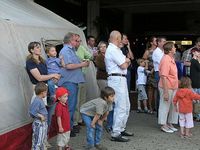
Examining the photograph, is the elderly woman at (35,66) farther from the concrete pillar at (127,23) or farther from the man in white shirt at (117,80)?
the concrete pillar at (127,23)

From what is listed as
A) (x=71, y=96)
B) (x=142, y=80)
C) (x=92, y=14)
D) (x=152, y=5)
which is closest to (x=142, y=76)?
(x=142, y=80)

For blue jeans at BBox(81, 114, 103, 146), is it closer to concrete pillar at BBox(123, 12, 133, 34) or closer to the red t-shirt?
the red t-shirt

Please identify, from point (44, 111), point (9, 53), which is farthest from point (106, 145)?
point (9, 53)

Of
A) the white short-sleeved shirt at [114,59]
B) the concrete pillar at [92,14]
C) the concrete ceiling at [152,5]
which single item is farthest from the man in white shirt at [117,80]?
the concrete ceiling at [152,5]

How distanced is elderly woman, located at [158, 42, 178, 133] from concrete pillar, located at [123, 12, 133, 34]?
14.2 m

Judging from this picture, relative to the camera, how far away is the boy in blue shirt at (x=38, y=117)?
5641 mm

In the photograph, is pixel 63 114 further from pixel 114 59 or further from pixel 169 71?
pixel 169 71

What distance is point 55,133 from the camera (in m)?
7.28

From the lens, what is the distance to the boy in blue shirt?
564cm

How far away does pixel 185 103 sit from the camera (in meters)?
7.36

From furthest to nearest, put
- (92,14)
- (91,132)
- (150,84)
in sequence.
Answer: (92,14) → (150,84) → (91,132)

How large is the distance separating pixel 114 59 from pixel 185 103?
159 cm

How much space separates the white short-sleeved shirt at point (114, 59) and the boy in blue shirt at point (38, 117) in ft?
5.22

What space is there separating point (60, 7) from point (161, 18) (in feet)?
26.0
